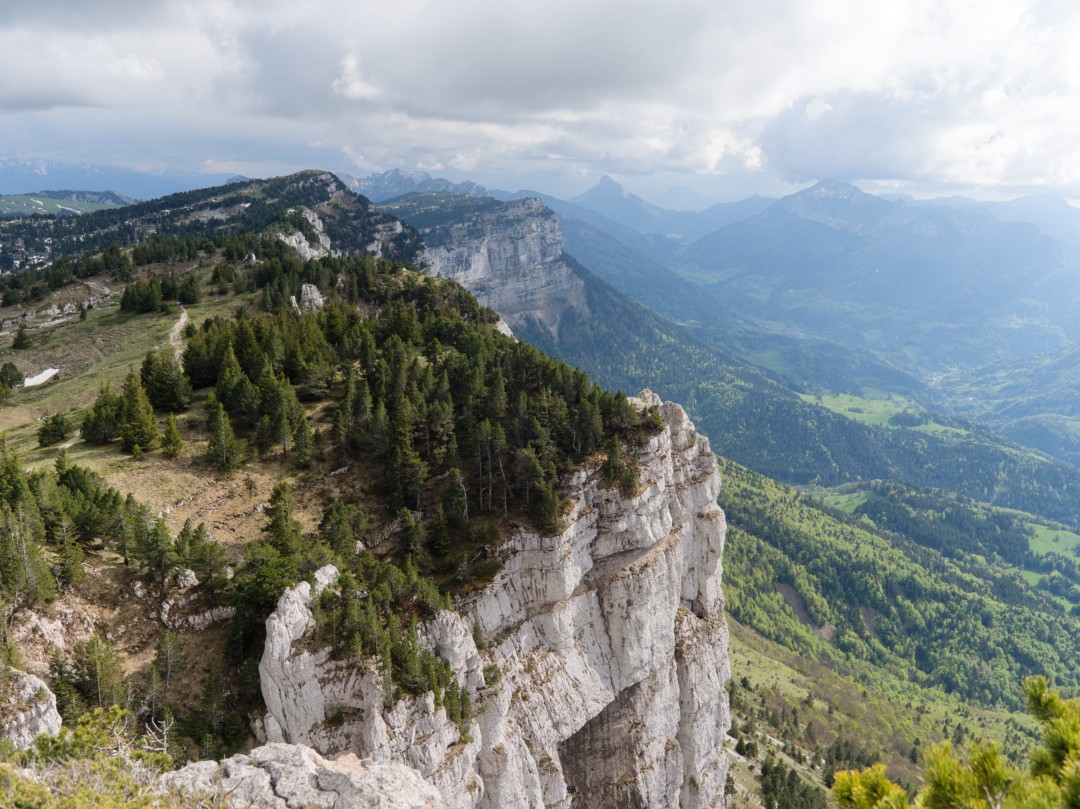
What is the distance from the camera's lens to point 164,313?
332 feet

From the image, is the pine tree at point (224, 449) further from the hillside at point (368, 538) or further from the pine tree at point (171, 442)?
the pine tree at point (171, 442)

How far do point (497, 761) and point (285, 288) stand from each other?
278 ft

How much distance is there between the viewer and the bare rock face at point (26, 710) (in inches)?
1109

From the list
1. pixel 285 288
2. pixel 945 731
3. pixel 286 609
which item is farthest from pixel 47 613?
pixel 945 731

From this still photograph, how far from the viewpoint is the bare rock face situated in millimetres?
28172

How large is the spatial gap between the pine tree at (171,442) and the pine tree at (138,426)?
49.3 inches

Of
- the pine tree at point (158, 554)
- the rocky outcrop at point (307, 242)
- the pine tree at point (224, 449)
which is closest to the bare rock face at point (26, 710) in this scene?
the pine tree at point (158, 554)

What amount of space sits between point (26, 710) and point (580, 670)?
140 feet

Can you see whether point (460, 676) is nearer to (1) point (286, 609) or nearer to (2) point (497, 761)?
(2) point (497, 761)

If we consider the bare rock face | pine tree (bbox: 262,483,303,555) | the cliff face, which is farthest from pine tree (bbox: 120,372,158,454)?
the bare rock face

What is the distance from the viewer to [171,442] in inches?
2165

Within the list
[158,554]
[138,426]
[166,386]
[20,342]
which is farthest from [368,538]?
[20,342]

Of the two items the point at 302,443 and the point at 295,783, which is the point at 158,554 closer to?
the point at 302,443

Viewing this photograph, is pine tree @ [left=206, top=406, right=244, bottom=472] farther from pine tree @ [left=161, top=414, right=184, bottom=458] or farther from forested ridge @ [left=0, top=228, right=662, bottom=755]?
pine tree @ [left=161, top=414, right=184, bottom=458]
